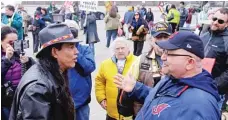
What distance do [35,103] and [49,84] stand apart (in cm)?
20

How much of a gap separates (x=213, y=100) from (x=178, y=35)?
540mm

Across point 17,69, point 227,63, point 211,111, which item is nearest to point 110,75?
point 17,69

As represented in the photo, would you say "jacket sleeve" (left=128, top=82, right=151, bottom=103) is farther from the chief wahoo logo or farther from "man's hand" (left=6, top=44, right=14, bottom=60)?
"man's hand" (left=6, top=44, right=14, bottom=60)

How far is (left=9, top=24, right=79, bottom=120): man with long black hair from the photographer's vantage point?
7.76ft

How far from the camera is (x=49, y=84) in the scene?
8.16 feet

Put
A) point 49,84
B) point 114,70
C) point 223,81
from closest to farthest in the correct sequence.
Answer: point 49,84
point 223,81
point 114,70

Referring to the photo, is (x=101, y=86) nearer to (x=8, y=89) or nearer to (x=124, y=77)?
(x=8, y=89)

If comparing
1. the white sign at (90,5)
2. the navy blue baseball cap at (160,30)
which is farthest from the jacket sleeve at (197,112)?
the white sign at (90,5)

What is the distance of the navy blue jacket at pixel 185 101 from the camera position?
2.31 meters

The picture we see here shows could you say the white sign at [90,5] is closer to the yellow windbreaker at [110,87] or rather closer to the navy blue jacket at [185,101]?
the yellow windbreaker at [110,87]

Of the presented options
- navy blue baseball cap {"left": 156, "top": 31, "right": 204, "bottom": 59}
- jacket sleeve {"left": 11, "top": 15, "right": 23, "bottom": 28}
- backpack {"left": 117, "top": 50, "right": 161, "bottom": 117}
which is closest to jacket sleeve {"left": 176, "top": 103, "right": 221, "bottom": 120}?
navy blue baseball cap {"left": 156, "top": 31, "right": 204, "bottom": 59}

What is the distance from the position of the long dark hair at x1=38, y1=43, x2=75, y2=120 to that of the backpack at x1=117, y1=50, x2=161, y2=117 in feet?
3.18

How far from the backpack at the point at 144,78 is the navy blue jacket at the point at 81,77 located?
0.70 m

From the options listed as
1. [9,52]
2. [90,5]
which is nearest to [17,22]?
[90,5]
